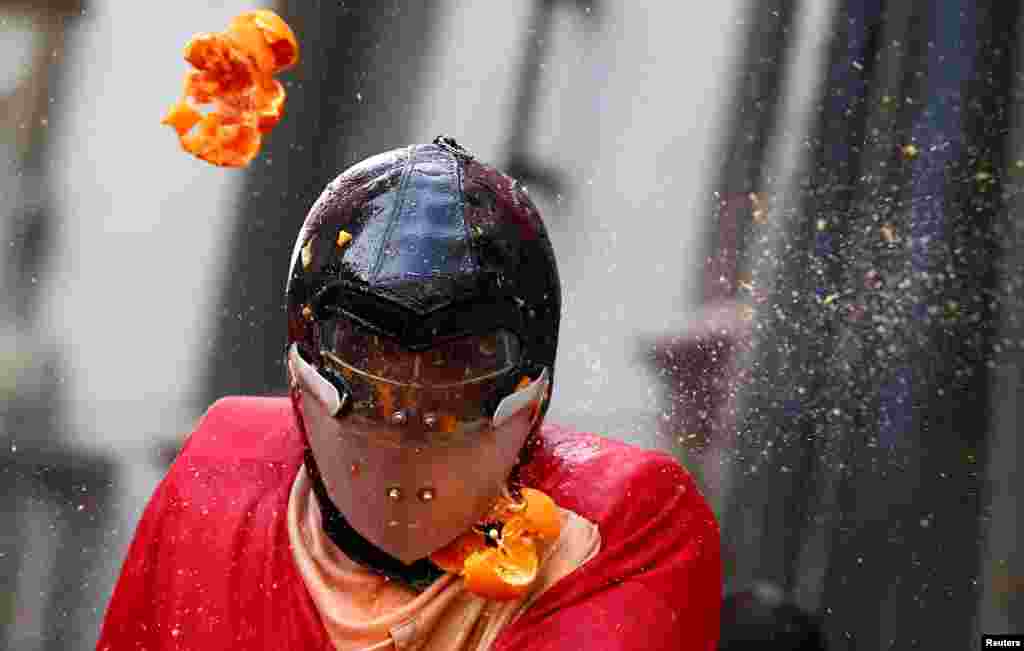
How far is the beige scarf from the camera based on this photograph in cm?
169

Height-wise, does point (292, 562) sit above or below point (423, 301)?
below

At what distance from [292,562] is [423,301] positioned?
43cm

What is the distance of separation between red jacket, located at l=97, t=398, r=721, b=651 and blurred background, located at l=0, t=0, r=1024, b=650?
575mm

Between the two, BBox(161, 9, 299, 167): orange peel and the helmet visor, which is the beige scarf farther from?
BBox(161, 9, 299, 167): orange peel

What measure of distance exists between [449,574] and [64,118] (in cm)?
166

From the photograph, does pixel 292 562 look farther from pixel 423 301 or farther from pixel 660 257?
pixel 660 257

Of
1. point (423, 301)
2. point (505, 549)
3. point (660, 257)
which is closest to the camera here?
point (423, 301)

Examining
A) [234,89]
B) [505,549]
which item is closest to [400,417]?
[505,549]

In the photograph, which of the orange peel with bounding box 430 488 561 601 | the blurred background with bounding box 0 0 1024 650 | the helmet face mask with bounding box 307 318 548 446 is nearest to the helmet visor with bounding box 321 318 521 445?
the helmet face mask with bounding box 307 318 548 446

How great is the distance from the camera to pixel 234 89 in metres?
1.95

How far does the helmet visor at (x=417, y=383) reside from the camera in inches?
63.1

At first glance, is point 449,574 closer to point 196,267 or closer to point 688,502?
point 688,502

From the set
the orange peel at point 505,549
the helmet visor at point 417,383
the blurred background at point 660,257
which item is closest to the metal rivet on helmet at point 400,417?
the helmet visor at point 417,383

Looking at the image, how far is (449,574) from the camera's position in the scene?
1701 mm
